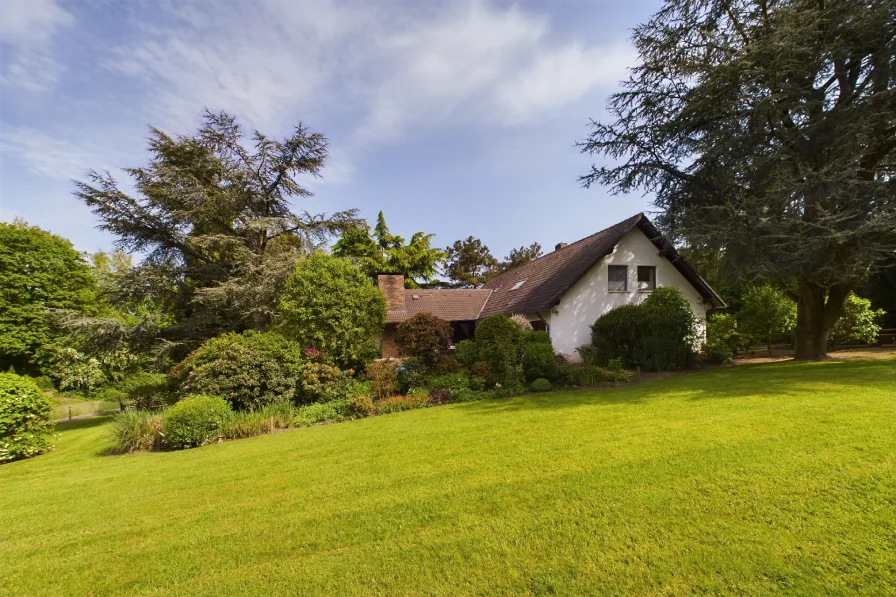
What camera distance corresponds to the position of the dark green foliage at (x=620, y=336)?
13.9m

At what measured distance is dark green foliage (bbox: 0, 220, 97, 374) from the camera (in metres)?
23.5

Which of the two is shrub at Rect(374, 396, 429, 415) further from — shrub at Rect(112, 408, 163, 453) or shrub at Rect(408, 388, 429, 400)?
shrub at Rect(112, 408, 163, 453)

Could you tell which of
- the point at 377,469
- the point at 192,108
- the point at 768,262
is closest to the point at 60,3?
the point at 192,108

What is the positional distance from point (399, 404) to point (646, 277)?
13.6 m

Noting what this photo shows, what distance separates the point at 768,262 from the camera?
461 inches

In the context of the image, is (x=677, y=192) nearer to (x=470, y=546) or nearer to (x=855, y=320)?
A: (x=855, y=320)

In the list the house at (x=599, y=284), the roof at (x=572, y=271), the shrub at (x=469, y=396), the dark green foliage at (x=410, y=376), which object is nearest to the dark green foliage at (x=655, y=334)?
the house at (x=599, y=284)

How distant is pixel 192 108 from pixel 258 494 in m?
A: 16.3

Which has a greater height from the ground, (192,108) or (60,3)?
(192,108)

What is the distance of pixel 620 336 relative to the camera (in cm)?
1445

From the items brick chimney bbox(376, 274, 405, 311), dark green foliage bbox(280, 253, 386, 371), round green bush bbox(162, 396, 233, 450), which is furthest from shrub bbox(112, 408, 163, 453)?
brick chimney bbox(376, 274, 405, 311)

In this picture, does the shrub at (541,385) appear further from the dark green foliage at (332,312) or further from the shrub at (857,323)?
the shrub at (857,323)

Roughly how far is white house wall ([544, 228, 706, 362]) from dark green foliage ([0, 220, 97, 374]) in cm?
2873

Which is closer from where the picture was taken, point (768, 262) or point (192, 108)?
point (768, 262)
